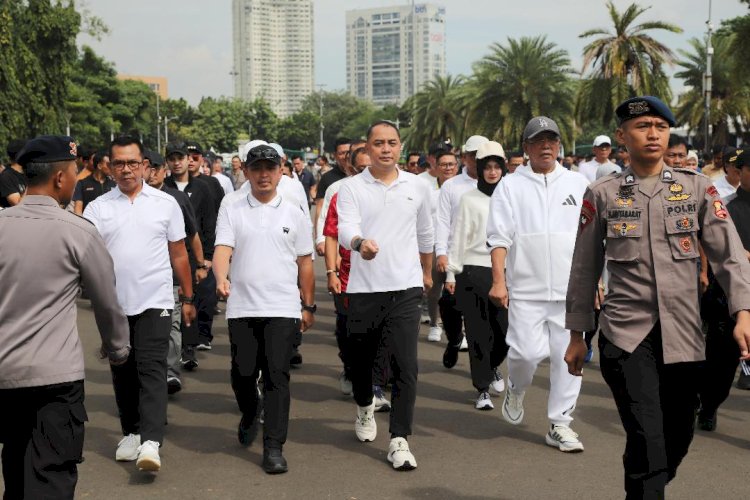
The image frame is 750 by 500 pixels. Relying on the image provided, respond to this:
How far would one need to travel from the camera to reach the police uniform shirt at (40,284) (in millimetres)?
4141

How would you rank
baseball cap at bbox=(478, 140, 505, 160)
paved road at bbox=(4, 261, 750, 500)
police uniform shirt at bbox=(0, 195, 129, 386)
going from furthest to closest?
baseball cap at bbox=(478, 140, 505, 160), paved road at bbox=(4, 261, 750, 500), police uniform shirt at bbox=(0, 195, 129, 386)

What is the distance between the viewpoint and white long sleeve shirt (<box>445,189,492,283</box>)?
27.5ft

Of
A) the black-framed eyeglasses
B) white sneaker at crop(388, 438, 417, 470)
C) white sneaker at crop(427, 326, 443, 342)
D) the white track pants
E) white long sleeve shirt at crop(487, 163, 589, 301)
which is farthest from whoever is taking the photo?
white sneaker at crop(427, 326, 443, 342)

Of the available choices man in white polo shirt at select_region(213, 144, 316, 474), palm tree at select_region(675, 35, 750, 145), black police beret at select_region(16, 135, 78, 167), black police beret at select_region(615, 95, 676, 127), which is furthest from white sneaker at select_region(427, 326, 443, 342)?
palm tree at select_region(675, 35, 750, 145)

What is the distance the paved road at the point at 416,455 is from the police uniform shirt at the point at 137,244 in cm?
108

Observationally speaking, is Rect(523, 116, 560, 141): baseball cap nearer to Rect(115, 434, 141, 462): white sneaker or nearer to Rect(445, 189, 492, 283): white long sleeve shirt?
Rect(445, 189, 492, 283): white long sleeve shirt

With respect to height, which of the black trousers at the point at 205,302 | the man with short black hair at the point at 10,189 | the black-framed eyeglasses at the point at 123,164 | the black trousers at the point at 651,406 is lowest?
the black trousers at the point at 205,302

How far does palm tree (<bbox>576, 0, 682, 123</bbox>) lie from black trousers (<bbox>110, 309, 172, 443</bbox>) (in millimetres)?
30308

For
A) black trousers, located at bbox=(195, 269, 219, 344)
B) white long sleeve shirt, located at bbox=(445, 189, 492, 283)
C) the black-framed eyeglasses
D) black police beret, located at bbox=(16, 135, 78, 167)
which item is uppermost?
black police beret, located at bbox=(16, 135, 78, 167)

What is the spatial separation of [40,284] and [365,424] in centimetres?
320

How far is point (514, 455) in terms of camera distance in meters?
6.48

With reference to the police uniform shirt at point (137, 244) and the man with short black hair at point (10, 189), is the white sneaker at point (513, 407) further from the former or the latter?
the man with short black hair at point (10, 189)

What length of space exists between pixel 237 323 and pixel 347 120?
154 metres

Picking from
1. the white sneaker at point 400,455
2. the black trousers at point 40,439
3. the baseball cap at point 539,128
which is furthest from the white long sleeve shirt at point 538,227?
the black trousers at point 40,439
